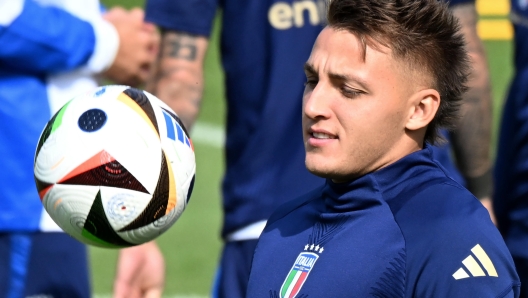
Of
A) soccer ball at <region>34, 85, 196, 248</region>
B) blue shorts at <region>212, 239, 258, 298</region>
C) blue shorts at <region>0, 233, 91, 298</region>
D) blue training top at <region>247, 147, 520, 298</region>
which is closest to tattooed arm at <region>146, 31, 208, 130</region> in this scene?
blue shorts at <region>212, 239, 258, 298</region>

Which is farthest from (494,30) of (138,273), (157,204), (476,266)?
(476,266)

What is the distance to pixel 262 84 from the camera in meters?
4.19

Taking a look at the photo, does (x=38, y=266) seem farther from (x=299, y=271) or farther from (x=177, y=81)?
(x=299, y=271)

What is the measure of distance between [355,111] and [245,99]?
162 cm

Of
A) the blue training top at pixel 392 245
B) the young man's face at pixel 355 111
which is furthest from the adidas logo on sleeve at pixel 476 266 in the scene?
the young man's face at pixel 355 111

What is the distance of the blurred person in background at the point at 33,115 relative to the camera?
3859mm

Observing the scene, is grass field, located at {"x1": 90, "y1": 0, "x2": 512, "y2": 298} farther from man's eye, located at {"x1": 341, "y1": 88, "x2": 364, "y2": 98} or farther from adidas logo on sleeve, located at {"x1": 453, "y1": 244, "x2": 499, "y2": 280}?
adidas logo on sleeve, located at {"x1": 453, "y1": 244, "x2": 499, "y2": 280}

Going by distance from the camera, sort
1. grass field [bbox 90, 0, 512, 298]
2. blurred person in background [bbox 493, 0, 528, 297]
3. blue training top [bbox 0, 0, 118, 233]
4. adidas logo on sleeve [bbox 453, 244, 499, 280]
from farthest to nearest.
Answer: grass field [bbox 90, 0, 512, 298]
blurred person in background [bbox 493, 0, 528, 297]
blue training top [bbox 0, 0, 118, 233]
adidas logo on sleeve [bbox 453, 244, 499, 280]

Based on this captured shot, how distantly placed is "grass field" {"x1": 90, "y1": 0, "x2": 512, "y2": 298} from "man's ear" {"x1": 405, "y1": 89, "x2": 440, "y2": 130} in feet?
16.4

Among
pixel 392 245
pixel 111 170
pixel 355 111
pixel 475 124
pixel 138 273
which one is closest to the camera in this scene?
pixel 392 245

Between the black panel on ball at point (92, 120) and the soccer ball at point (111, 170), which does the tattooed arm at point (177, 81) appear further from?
the black panel on ball at point (92, 120)

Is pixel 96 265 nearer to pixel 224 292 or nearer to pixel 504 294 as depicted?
pixel 224 292

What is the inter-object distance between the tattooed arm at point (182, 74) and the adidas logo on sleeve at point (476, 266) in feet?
7.07

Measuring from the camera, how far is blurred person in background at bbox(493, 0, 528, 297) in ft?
16.2
